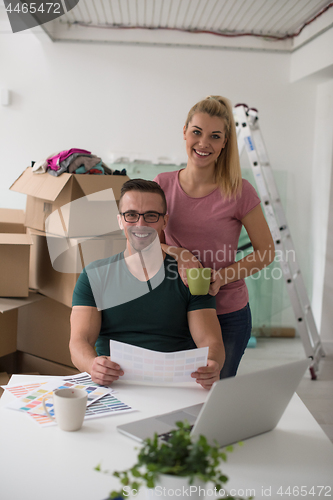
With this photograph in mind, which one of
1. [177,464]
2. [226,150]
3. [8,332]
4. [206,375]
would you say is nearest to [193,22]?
[226,150]

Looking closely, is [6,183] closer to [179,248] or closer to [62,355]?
[62,355]

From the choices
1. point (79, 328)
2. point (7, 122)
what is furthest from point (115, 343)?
point (7, 122)

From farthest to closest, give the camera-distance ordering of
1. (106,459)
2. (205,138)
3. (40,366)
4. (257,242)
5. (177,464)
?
(40,366), (257,242), (205,138), (106,459), (177,464)

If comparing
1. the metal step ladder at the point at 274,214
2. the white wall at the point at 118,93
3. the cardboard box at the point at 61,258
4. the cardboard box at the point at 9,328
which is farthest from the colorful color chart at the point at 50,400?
the white wall at the point at 118,93

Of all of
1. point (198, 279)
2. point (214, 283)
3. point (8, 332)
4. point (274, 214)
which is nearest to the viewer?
point (198, 279)

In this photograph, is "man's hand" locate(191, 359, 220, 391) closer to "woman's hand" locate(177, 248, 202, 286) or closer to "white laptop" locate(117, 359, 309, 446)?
"white laptop" locate(117, 359, 309, 446)

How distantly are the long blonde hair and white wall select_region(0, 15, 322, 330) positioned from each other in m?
2.17

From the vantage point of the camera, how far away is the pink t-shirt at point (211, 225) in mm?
1646

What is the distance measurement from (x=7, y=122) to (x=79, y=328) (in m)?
2.87

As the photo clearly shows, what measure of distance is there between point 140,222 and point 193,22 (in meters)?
2.67

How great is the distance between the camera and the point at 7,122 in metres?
3.67

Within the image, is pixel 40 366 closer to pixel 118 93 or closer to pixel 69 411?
pixel 69 411

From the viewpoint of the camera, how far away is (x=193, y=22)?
11.4ft

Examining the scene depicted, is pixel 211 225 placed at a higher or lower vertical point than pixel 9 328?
higher
